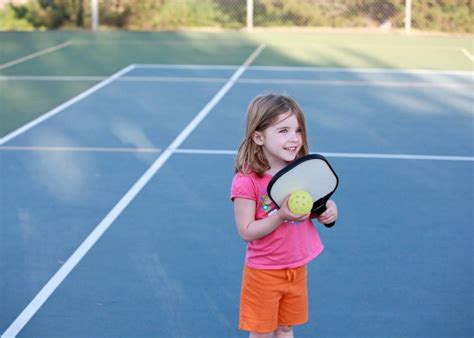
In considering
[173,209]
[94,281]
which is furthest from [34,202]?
[94,281]

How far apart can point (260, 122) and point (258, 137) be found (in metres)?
0.07

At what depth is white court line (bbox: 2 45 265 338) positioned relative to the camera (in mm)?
5262

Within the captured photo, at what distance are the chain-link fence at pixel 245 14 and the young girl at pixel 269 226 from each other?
1856cm

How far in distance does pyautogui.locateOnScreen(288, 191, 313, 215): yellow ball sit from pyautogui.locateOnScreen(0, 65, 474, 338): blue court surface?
1.75 metres

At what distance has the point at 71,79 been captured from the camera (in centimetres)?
1438

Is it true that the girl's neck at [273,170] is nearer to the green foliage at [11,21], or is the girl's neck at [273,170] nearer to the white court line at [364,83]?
the white court line at [364,83]

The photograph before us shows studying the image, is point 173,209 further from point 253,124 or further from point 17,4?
point 17,4

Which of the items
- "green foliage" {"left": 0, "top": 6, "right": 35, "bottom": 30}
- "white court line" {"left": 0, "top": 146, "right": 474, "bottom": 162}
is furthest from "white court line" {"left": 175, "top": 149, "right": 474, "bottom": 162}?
Result: "green foliage" {"left": 0, "top": 6, "right": 35, "bottom": 30}

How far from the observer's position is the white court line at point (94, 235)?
5262mm

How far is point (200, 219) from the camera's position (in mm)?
7129

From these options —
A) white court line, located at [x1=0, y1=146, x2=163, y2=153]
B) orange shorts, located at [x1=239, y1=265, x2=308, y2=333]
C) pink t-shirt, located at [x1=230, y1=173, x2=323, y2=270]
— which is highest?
pink t-shirt, located at [x1=230, y1=173, x2=323, y2=270]

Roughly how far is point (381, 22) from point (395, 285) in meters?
17.5

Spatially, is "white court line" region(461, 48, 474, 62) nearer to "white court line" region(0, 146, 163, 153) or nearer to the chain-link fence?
the chain-link fence

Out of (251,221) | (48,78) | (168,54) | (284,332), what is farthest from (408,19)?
(251,221)
